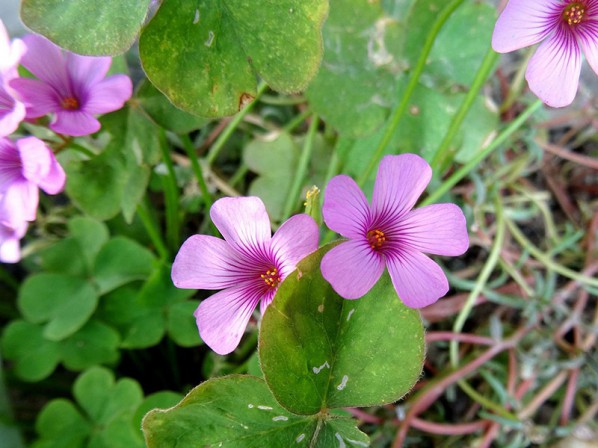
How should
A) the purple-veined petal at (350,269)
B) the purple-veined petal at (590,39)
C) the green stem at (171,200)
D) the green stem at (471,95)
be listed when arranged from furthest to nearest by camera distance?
the green stem at (171,200) < the green stem at (471,95) < the purple-veined petal at (590,39) < the purple-veined petal at (350,269)

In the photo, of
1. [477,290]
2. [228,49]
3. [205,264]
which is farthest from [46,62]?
[477,290]

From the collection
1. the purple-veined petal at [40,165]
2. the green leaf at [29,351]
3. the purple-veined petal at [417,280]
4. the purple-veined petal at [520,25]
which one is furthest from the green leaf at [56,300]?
the purple-veined petal at [520,25]

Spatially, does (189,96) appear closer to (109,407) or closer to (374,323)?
(374,323)

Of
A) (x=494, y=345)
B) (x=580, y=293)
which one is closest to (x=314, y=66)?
(x=494, y=345)

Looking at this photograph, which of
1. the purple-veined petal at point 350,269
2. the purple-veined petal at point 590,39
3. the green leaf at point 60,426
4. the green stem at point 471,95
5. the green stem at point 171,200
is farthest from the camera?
the green leaf at point 60,426

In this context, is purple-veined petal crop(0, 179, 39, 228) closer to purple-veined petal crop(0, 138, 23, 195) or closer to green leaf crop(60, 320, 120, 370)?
purple-veined petal crop(0, 138, 23, 195)

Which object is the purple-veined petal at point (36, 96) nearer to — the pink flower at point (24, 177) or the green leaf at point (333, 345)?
the pink flower at point (24, 177)
